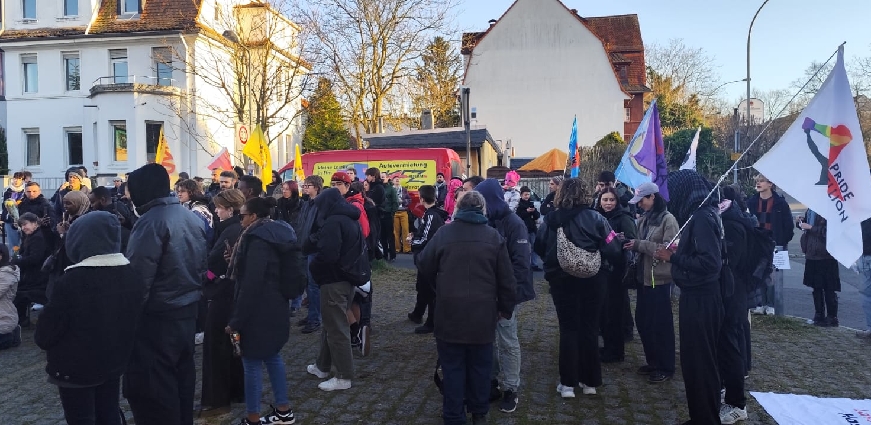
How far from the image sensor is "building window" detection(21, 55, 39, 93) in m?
33.0

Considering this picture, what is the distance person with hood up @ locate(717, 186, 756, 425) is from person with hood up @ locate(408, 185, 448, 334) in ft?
8.75

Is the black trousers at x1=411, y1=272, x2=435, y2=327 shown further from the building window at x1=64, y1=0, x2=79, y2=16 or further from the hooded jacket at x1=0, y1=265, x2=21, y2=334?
the building window at x1=64, y1=0, x2=79, y2=16

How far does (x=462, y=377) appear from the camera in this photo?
5.12m

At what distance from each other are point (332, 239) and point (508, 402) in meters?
2.04

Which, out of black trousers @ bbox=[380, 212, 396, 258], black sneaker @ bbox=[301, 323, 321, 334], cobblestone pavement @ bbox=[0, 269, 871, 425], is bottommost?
cobblestone pavement @ bbox=[0, 269, 871, 425]

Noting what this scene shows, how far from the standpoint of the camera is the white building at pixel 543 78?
1566 inches

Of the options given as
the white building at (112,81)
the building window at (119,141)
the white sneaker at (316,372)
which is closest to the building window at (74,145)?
the white building at (112,81)

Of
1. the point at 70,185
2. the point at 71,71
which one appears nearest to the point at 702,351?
the point at 70,185

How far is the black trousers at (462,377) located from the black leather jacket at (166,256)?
1.86 metres

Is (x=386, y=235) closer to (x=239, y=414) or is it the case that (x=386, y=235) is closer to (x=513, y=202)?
(x=513, y=202)

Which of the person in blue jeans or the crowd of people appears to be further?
the person in blue jeans

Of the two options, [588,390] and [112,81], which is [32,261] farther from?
[112,81]

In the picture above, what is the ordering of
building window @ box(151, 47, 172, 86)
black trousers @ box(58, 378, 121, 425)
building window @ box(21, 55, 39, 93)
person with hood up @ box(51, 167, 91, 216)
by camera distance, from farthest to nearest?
building window @ box(21, 55, 39, 93) < building window @ box(151, 47, 172, 86) < person with hood up @ box(51, 167, 91, 216) < black trousers @ box(58, 378, 121, 425)

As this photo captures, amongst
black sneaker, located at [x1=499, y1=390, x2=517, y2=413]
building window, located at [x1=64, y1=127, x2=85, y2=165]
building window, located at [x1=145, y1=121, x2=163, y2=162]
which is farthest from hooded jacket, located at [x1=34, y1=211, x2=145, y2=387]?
building window, located at [x1=64, y1=127, x2=85, y2=165]
